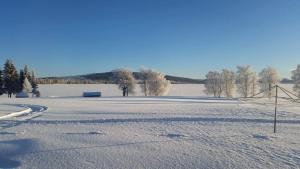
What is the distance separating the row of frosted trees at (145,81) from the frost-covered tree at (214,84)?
505 inches

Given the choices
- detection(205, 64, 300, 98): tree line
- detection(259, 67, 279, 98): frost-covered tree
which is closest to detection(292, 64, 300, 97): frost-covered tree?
detection(205, 64, 300, 98): tree line

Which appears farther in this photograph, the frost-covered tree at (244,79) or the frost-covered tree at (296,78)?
A: the frost-covered tree at (244,79)

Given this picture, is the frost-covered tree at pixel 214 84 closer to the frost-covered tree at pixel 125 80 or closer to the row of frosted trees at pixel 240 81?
the row of frosted trees at pixel 240 81

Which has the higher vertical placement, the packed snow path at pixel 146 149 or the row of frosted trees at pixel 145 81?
the row of frosted trees at pixel 145 81

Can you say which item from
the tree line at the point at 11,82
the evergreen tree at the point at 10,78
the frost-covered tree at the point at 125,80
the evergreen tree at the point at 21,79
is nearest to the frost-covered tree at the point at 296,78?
the frost-covered tree at the point at 125,80

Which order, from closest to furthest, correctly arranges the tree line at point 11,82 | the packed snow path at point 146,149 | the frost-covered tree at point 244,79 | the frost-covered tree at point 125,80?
the packed snow path at point 146,149 < the tree line at point 11,82 < the frost-covered tree at point 244,79 < the frost-covered tree at point 125,80

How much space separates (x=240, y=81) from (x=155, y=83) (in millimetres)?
25079

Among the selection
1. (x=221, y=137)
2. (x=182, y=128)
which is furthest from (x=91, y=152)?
(x=182, y=128)

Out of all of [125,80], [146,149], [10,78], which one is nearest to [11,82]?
[10,78]

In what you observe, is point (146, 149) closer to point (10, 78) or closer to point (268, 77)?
point (10, 78)

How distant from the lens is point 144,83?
99.5m

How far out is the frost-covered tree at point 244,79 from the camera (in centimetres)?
8925

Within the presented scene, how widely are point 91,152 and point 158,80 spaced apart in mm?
86520

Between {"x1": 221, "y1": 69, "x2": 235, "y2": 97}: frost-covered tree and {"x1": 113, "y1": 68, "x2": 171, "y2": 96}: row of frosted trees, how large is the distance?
17.4 m
